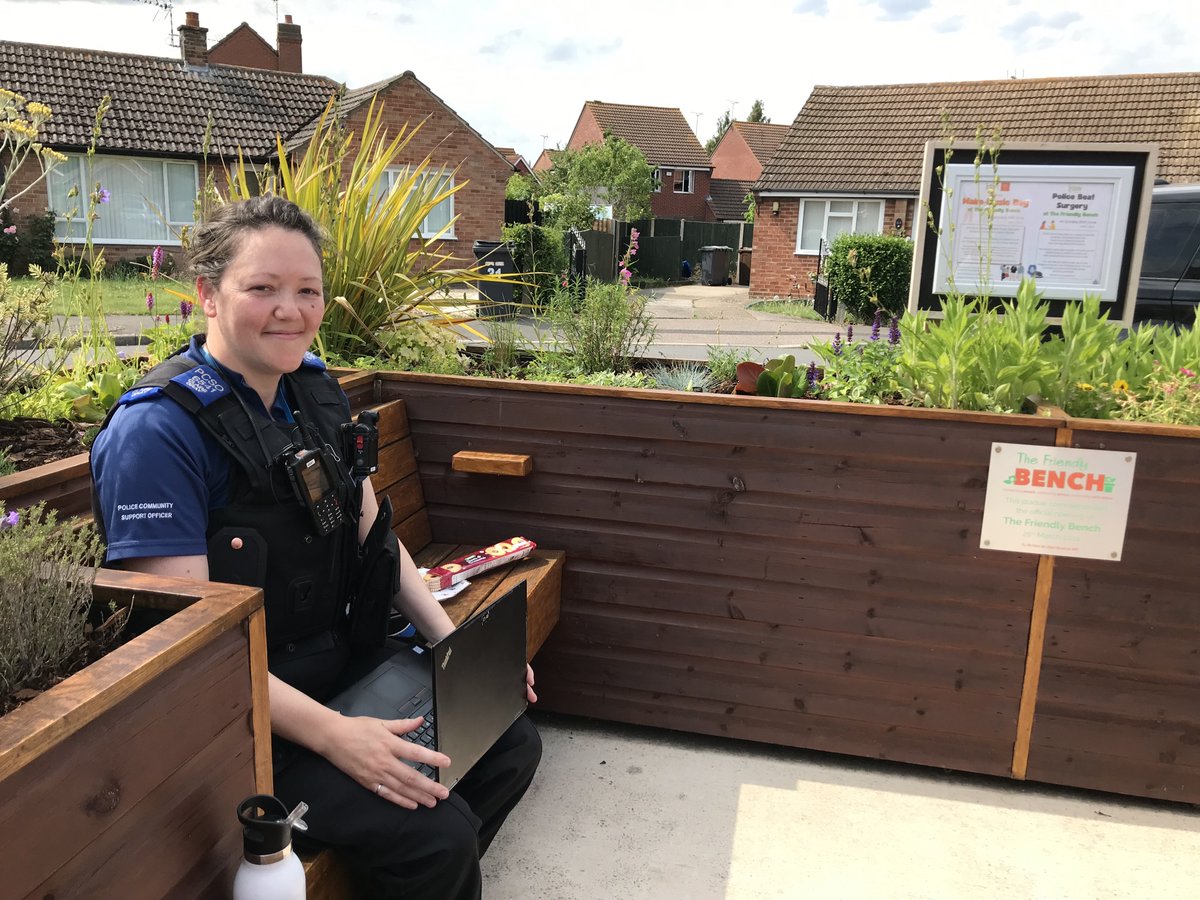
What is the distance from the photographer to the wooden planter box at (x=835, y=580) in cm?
273

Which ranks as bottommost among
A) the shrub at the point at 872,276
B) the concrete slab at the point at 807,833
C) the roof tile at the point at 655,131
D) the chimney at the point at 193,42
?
the concrete slab at the point at 807,833

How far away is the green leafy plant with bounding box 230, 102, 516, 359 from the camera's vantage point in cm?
342

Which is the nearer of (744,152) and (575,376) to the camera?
(575,376)

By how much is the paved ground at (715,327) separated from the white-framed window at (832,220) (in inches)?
75.7

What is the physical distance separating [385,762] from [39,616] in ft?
2.32

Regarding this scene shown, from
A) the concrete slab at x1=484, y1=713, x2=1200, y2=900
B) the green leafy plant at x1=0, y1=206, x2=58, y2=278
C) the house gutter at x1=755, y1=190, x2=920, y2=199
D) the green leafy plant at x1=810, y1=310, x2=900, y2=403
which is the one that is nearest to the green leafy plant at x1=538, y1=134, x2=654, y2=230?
Answer: the house gutter at x1=755, y1=190, x2=920, y2=199

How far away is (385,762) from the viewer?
1.75 metres

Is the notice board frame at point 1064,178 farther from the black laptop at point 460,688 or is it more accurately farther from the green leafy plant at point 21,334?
the green leafy plant at point 21,334

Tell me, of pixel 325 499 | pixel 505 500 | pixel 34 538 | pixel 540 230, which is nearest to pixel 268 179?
pixel 505 500

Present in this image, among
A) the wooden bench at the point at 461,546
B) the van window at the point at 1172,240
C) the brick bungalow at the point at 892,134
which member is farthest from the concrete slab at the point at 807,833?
the brick bungalow at the point at 892,134

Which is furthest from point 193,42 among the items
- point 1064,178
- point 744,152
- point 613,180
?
point 744,152

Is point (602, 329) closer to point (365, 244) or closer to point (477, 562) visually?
point (365, 244)

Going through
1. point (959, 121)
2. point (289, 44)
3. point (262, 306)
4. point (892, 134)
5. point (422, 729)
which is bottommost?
point (422, 729)

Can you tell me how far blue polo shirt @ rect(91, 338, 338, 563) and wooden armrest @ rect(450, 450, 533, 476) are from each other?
52.5 inches
